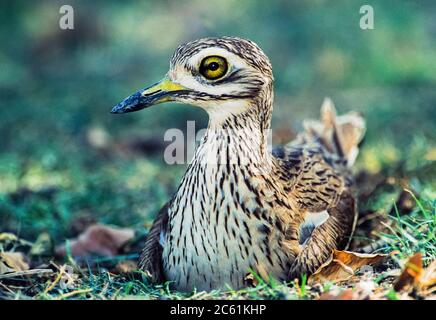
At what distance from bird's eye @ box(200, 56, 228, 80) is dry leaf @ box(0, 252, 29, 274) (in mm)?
1854

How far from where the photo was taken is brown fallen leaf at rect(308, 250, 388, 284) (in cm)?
449

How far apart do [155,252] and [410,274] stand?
1.72 metres

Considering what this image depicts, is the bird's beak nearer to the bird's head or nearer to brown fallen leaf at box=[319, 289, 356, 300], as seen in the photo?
the bird's head

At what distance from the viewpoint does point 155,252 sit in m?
4.95

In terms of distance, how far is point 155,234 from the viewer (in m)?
5.08

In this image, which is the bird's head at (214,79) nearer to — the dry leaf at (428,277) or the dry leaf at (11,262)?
the dry leaf at (11,262)

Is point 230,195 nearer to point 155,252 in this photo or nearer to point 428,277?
point 155,252

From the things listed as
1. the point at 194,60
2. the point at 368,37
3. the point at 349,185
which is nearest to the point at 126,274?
the point at 194,60

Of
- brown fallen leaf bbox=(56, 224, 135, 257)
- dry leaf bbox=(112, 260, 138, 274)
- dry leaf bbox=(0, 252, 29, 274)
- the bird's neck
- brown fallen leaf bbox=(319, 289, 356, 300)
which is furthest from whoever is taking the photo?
brown fallen leaf bbox=(56, 224, 135, 257)

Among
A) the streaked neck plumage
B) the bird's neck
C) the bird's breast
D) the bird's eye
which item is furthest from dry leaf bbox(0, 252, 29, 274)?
the bird's eye

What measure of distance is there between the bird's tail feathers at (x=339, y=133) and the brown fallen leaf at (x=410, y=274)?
2.21 meters

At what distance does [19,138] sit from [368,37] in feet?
17.1

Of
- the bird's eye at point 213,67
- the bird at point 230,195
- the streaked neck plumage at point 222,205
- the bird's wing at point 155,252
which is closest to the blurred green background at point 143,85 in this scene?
the bird's wing at point 155,252

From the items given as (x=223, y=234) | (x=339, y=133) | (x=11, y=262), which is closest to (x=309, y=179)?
(x=223, y=234)
